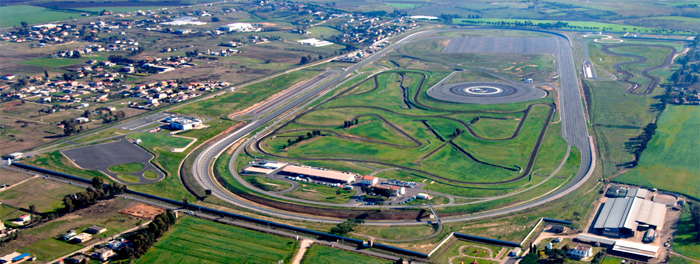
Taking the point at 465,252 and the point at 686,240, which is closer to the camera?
the point at 465,252

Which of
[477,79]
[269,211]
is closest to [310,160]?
[269,211]

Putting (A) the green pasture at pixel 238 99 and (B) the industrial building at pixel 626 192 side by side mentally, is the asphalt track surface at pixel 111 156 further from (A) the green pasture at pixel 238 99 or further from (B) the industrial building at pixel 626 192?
(B) the industrial building at pixel 626 192

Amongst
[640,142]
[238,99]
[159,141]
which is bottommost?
[159,141]

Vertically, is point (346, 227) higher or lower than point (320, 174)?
lower

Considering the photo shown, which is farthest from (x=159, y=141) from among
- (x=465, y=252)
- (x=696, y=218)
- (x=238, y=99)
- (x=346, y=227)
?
(x=696, y=218)

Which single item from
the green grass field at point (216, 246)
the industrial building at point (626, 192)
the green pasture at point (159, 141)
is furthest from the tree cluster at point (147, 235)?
the industrial building at point (626, 192)

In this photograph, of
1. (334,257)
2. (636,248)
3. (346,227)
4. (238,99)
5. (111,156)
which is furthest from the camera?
(238,99)

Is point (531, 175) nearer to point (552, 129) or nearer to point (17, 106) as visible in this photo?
point (552, 129)

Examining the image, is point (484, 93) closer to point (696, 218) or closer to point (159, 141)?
point (696, 218)
